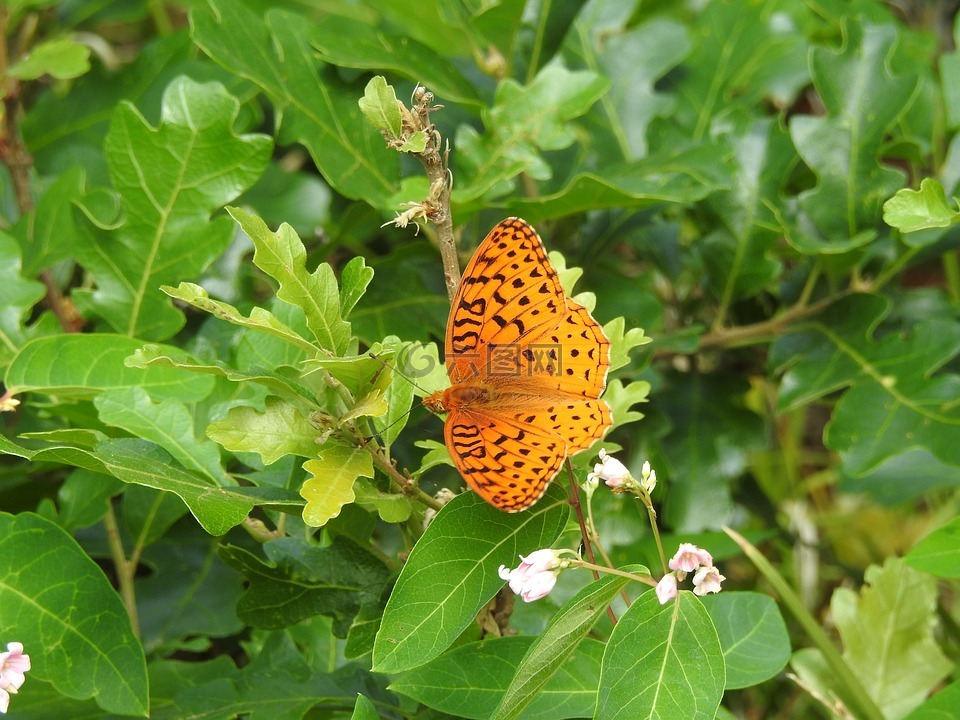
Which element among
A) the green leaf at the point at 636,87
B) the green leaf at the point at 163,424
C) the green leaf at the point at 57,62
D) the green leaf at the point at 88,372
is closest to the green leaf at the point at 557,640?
the green leaf at the point at 163,424

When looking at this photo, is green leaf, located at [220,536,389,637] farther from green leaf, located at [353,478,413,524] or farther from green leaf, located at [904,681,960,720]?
green leaf, located at [904,681,960,720]

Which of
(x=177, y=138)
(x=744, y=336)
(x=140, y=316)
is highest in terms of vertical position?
(x=177, y=138)

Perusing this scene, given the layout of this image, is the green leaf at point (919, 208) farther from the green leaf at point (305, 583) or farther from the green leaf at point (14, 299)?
the green leaf at point (14, 299)

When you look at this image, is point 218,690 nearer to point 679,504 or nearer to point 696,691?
point 696,691

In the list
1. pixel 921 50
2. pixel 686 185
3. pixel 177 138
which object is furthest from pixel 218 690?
pixel 921 50

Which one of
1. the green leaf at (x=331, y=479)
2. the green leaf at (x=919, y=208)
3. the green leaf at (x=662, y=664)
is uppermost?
the green leaf at (x=919, y=208)

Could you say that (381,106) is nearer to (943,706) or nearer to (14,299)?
(14,299)

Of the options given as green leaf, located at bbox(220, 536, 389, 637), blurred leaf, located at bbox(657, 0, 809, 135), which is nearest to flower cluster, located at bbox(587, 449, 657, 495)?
green leaf, located at bbox(220, 536, 389, 637)
